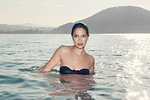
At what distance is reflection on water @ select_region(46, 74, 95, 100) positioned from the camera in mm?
6296

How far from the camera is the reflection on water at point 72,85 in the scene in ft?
20.7

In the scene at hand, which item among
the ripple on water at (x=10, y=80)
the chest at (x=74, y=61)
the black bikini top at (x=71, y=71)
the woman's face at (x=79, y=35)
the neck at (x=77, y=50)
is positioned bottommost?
the ripple on water at (x=10, y=80)

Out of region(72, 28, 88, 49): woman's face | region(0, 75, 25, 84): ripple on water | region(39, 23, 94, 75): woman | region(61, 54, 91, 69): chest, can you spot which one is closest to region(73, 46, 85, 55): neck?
region(39, 23, 94, 75): woman

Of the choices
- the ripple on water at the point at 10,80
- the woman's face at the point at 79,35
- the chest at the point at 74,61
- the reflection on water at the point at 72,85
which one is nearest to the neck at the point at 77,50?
the chest at the point at 74,61

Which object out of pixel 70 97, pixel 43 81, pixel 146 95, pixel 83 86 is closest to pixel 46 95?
pixel 70 97

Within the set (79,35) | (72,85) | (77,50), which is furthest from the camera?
(77,50)

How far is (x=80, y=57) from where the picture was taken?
8297mm

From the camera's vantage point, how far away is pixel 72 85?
7.38 meters

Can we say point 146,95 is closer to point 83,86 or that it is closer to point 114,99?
point 114,99

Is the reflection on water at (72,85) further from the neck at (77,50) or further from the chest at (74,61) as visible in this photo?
the neck at (77,50)

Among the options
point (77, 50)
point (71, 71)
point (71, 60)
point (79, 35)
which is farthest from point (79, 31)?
point (71, 71)

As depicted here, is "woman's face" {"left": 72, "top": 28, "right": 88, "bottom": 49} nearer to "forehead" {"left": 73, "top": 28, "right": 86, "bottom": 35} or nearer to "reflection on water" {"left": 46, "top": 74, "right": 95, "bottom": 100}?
"forehead" {"left": 73, "top": 28, "right": 86, "bottom": 35}

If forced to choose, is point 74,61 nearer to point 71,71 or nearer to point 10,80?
point 71,71

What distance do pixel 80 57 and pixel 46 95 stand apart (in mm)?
2398
